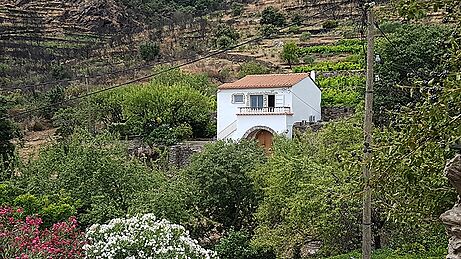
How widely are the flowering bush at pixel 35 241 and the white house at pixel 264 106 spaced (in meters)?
17.6

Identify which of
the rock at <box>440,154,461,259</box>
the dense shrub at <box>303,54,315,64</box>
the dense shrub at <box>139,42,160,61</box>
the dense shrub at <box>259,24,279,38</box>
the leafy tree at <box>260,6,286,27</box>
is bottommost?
the rock at <box>440,154,461,259</box>

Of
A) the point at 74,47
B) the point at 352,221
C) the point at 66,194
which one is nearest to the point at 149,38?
the point at 74,47

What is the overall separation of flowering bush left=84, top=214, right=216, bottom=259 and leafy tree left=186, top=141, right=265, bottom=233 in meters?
6.32

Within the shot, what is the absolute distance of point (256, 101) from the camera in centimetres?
2997

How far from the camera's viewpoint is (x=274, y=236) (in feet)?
45.4

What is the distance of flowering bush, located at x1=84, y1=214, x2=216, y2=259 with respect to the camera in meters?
10.3

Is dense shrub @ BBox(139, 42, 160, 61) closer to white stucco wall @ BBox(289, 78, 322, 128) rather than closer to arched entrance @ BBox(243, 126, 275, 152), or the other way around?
white stucco wall @ BBox(289, 78, 322, 128)

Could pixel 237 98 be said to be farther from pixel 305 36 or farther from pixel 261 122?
pixel 305 36

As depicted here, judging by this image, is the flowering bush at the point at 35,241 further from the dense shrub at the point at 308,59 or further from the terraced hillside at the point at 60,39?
the terraced hillside at the point at 60,39

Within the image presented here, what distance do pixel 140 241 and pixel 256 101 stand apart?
65.8 feet

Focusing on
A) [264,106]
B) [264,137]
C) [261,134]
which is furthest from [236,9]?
[264,137]

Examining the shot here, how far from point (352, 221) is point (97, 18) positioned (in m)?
66.8

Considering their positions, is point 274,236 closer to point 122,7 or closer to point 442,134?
point 442,134

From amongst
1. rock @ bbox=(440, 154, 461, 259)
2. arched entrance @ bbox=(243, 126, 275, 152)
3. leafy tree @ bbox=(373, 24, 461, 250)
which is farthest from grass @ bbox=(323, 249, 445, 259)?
arched entrance @ bbox=(243, 126, 275, 152)
